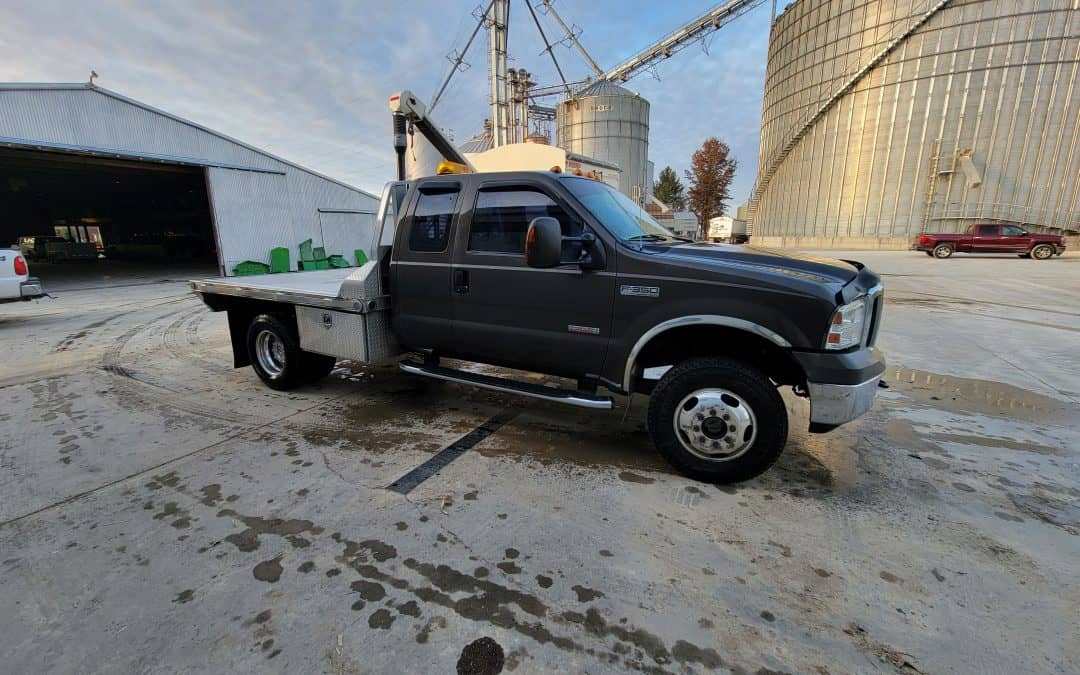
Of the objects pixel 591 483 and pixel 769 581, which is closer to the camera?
pixel 769 581

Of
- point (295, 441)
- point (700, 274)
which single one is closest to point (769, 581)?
point (700, 274)

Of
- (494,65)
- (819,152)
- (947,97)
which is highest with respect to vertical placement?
(494,65)

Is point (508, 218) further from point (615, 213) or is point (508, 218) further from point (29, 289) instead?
point (29, 289)

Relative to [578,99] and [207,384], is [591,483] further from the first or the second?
[578,99]

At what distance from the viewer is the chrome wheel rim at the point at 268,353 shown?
16.3 ft

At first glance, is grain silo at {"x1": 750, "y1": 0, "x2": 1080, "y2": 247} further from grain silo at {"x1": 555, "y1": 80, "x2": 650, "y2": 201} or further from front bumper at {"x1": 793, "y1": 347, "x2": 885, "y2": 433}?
front bumper at {"x1": 793, "y1": 347, "x2": 885, "y2": 433}

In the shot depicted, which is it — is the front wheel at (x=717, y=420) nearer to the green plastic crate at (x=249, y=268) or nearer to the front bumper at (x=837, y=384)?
the front bumper at (x=837, y=384)

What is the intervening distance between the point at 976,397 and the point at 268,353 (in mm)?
7260

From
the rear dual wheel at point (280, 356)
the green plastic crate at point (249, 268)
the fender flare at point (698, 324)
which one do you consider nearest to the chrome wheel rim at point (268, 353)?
the rear dual wheel at point (280, 356)

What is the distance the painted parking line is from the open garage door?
762 inches

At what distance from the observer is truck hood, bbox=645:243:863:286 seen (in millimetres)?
2807

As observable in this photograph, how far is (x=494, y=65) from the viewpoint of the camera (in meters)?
28.6

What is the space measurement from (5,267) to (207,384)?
6.07 meters

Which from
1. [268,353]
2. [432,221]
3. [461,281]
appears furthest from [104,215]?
[461,281]
